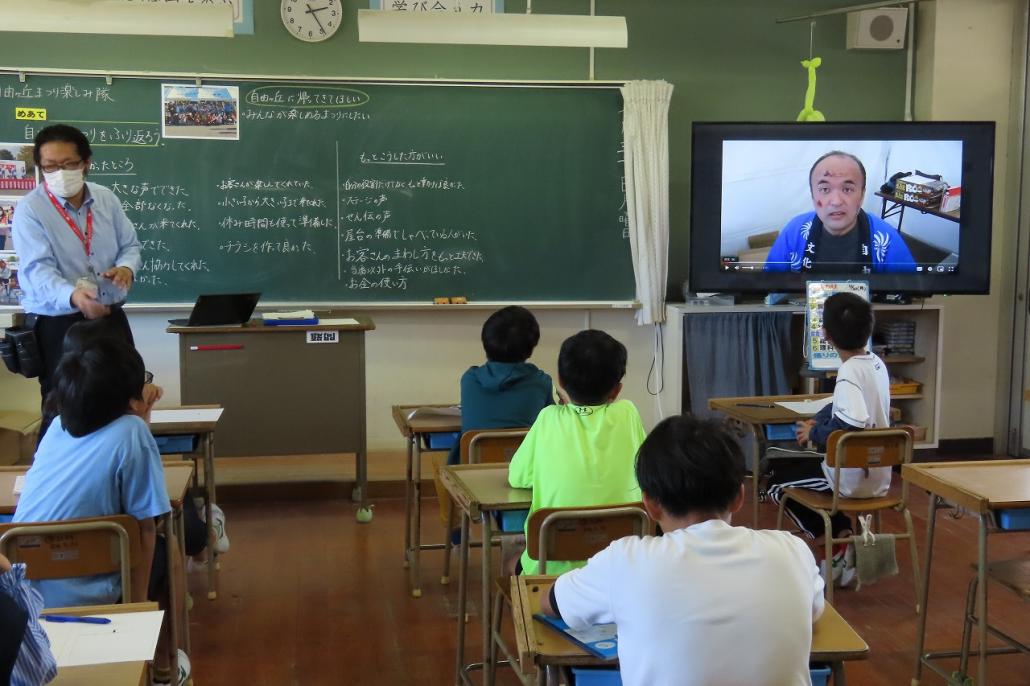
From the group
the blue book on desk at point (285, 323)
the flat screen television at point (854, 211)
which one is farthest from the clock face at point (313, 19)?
the flat screen television at point (854, 211)

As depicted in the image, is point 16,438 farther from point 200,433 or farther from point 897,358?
point 897,358

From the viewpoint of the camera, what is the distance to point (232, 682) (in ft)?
10.3

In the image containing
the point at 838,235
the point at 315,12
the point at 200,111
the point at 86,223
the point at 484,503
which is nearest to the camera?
the point at 484,503

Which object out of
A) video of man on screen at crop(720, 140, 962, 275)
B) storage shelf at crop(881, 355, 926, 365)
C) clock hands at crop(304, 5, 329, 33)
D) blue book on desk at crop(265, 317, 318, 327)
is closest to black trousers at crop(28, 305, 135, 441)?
blue book on desk at crop(265, 317, 318, 327)

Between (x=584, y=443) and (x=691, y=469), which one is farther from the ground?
(x=691, y=469)

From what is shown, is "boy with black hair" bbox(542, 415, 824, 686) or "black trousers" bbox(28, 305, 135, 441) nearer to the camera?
"boy with black hair" bbox(542, 415, 824, 686)

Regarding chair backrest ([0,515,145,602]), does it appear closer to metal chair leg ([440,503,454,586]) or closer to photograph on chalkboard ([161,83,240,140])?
metal chair leg ([440,503,454,586])

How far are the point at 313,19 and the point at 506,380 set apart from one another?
3201mm

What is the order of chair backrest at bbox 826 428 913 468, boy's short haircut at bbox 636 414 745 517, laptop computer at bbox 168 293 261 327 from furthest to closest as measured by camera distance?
laptop computer at bbox 168 293 261 327 → chair backrest at bbox 826 428 913 468 → boy's short haircut at bbox 636 414 745 517

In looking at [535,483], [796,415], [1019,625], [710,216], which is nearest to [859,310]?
[796,415]

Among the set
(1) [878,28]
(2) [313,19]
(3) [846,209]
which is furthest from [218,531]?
(1) [878,28]

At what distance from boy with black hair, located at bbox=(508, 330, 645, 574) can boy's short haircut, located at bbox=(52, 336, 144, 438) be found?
1.01 m

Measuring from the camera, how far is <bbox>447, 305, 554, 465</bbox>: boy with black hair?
3494 mm

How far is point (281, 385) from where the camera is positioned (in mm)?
4887
